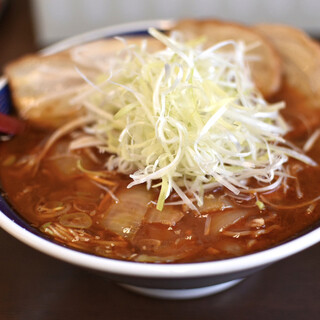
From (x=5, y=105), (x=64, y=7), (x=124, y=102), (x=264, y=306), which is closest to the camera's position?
(x=264, y=306)

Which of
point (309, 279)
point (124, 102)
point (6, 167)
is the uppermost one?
point (124, 102)

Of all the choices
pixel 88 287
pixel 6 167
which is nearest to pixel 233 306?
pixel 88 287

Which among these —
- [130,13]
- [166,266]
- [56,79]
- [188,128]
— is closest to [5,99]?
[56,79]

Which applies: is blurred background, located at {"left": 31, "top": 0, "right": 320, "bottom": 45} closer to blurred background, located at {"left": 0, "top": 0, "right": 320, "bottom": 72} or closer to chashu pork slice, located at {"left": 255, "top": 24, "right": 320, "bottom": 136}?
blurred background, located at {"left": 0, "top": 0, "right": 320, "bottom": 72}

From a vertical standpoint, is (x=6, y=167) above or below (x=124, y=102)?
below

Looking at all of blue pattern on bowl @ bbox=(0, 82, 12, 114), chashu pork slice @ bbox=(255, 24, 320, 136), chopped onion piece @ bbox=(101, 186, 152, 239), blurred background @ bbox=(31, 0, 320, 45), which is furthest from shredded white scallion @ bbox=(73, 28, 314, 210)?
blurred background @ bbox=(31, 0, 320, 45)

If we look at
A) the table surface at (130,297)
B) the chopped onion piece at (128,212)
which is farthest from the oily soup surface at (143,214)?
the table surface at (130,297)

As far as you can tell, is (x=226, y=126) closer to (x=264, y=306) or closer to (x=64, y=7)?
(x=264, y=306)
